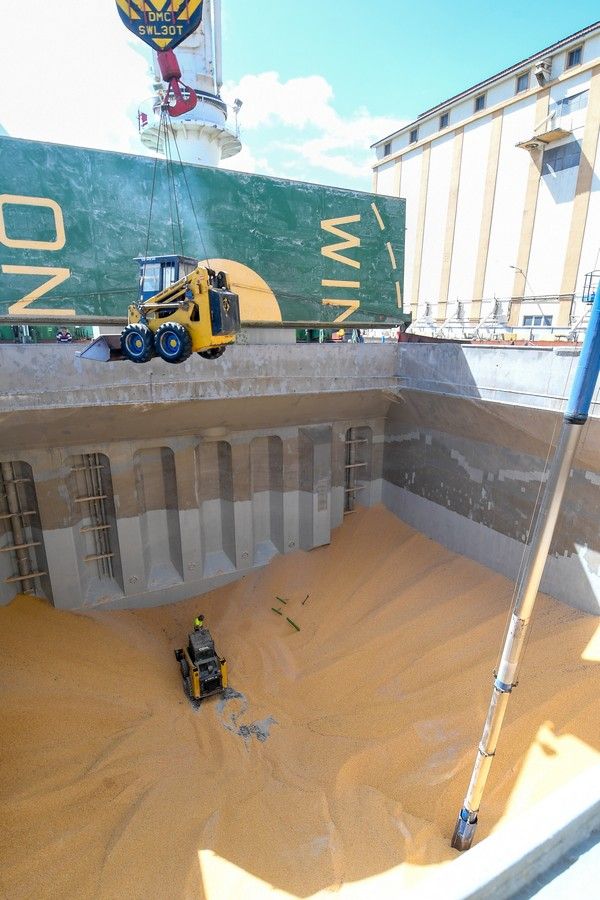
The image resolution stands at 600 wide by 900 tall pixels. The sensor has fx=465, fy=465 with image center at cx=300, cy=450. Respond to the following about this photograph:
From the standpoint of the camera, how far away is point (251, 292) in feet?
39.3

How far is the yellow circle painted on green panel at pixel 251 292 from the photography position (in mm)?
11719

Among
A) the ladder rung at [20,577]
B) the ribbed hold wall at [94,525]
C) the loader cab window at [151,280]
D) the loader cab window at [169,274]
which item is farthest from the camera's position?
the ribbed hold wall at [94,525]


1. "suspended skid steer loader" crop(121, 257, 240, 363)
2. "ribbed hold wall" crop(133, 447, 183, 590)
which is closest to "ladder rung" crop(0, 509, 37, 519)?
"ribbed hold wall" crop(133, 447, 183, 590)

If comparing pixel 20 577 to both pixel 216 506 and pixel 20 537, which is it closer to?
pixel 20 537

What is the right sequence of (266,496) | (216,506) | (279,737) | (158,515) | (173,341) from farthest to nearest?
(266,496) < (216,506) < (158,515) < (279,737) < (173,341)

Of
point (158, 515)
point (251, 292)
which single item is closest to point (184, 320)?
point (251, 292)

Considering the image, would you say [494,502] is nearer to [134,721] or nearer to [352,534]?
[352,534]

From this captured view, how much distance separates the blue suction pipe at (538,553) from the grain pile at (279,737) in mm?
1057

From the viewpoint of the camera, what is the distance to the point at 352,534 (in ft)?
43.9

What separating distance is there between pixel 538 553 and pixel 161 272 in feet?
22.2

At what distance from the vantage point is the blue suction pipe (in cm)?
379

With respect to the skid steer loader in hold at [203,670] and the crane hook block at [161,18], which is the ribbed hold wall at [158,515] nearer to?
the skid steer loader in hold at [203,670]

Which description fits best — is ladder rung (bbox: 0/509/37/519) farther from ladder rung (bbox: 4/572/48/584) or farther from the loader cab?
the loader cab

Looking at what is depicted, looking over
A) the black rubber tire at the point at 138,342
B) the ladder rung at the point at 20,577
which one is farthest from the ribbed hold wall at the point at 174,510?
the black rubber tire at the point at 138,342
